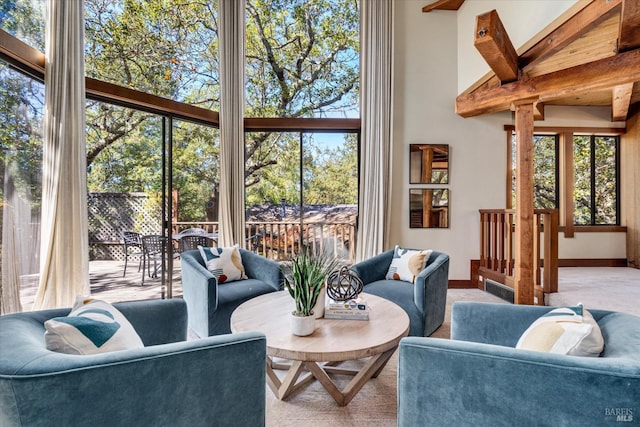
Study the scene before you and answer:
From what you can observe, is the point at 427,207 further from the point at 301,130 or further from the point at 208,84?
the point at 208,84

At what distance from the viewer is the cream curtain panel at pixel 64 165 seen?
2.72m

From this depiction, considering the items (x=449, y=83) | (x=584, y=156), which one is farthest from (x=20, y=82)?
(x=584, y=156)

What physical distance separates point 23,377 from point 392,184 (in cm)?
420

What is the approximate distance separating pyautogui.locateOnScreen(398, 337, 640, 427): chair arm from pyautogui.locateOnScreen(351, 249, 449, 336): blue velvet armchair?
4.93 feet

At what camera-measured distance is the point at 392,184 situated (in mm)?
4512

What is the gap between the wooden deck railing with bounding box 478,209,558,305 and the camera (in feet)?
11.2

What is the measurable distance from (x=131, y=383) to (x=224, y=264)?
85.0 inches

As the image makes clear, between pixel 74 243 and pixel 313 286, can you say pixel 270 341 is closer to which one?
pixel 313 286

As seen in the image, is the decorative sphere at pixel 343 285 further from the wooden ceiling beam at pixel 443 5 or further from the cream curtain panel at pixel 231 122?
the wooden ceiling beam at pixel 443 5

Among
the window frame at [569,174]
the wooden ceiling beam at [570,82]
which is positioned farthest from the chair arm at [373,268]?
the window frame at [569,174]

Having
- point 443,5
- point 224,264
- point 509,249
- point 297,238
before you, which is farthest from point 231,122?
point 509,249

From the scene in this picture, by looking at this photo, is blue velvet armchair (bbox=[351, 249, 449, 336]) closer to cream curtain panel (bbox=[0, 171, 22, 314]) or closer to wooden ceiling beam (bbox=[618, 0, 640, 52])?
wooden ceiling beam (bbox=[618, 0, 640, 52])

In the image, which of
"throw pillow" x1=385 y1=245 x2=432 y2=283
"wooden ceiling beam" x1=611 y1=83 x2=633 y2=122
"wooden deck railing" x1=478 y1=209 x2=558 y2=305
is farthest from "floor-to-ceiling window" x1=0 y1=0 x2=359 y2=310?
"wooden ceiling beam" x1=611 y1=83 x2=633 y2=122

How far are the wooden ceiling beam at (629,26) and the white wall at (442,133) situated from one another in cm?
190
